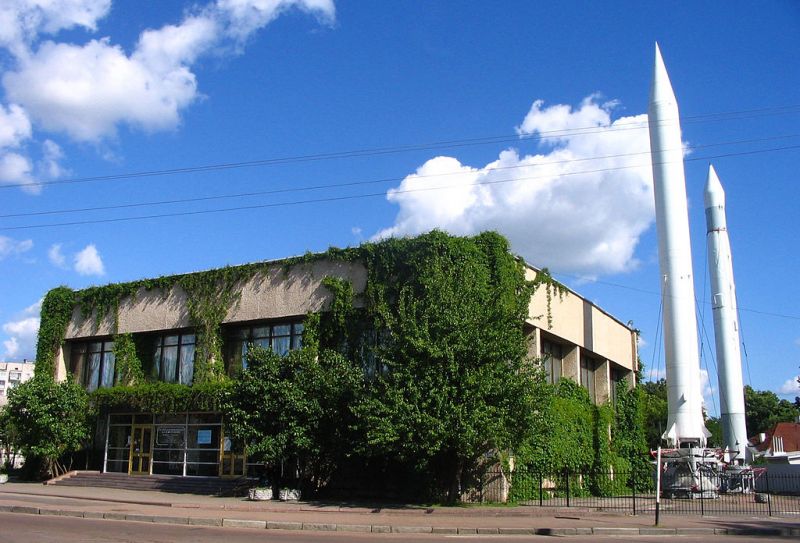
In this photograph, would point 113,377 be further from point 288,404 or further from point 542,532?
point 542,532

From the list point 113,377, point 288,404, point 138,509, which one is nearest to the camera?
point 138,509

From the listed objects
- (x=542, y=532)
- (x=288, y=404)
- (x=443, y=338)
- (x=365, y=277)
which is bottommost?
(x=542, y=532)

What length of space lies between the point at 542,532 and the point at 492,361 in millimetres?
5892

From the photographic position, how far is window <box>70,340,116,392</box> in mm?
37688

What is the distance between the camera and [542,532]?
60.8 ft

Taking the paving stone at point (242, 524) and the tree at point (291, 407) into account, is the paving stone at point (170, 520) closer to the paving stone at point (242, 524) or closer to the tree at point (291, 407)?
the paving stone at point (242, 524)

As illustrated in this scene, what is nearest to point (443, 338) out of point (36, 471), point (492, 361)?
point (492, 361)

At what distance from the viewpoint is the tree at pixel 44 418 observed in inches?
1298

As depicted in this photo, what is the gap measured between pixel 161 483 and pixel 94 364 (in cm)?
950

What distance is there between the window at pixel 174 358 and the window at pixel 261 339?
2.08 m

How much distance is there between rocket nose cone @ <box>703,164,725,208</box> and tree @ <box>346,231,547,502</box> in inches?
917

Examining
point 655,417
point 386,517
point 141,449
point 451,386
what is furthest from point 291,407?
point 655,417

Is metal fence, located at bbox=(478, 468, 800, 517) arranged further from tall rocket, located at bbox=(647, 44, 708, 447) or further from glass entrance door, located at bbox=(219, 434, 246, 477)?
glass entrance door, located at bbox=(219, 434, 246, 477)

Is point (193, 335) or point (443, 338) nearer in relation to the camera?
point (443, 338)
